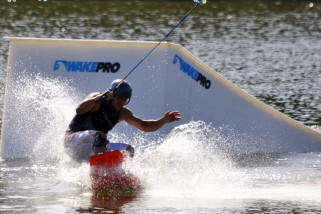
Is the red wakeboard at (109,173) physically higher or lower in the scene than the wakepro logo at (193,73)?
lower

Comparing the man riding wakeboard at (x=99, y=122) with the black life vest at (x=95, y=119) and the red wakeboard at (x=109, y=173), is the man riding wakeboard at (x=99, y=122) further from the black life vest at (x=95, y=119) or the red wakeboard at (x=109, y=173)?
the red wakeboard at (x=109, y=173)

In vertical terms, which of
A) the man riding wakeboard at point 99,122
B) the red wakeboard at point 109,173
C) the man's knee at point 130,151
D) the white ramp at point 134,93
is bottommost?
the red wakeboard at point 109,173

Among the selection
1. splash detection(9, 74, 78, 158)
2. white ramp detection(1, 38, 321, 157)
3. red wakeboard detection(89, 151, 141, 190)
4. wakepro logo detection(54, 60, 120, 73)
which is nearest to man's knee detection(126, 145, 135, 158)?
red wakeboard detection(89, 151, 141, 190)

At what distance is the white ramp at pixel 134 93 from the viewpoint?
13.7 m

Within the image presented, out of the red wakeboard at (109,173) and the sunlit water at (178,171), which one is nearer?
the sunlit water at (178,171)

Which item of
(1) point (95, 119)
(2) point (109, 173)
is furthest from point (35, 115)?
(2) point (109, 173)

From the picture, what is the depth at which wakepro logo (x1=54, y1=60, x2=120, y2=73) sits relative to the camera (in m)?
13.9

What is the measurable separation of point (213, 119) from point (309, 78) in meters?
10.9

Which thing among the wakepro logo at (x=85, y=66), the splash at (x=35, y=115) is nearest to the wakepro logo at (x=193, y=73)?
the wakepro logo at (x=85, y=66)

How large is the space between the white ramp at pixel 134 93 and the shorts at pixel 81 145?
1.53 metres

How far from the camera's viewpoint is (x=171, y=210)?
9984 mm

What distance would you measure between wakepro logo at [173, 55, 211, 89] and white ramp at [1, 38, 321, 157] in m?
0.02

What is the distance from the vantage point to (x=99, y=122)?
39.0 ft

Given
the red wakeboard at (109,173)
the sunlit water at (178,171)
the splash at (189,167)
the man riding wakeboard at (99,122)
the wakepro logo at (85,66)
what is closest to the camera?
the sunlit water at (178,171)
